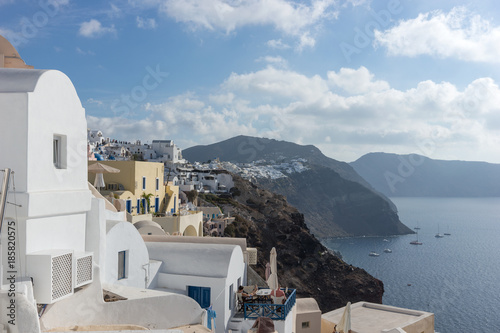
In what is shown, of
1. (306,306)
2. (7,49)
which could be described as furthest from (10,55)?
(306,306)

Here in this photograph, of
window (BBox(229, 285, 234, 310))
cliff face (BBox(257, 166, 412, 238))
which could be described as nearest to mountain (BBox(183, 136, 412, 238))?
cliff face (BBox(257, 166, 412, 238))

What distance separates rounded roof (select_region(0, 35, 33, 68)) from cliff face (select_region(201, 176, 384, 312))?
41.5m

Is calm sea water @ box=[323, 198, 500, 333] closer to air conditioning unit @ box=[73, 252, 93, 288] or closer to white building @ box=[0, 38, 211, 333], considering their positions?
white building @ box=[0, 38, 211, 333]

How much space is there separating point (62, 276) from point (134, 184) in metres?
18.4

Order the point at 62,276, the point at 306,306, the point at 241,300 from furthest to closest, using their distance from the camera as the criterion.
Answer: the point at 306,306 < the point at 241,300 < the point at 62,276

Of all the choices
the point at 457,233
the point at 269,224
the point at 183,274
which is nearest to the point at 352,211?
the point at 457,233

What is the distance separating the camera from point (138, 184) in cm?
2541

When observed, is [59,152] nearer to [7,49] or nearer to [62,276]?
[62,276]

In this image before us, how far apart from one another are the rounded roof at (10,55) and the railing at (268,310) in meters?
9.02

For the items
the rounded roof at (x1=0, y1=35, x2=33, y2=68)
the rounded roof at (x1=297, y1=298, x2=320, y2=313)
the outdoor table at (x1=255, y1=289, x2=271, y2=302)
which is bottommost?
the rounded roof at (x1=297, y1=298, x2=320, y2=313)

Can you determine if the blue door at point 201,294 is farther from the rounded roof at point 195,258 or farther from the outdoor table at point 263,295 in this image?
the outdoor table at point 263,295

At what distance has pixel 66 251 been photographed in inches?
274

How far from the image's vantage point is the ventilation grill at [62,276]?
6.68 m

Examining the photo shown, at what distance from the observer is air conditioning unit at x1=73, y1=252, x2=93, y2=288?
7262 millimetres
